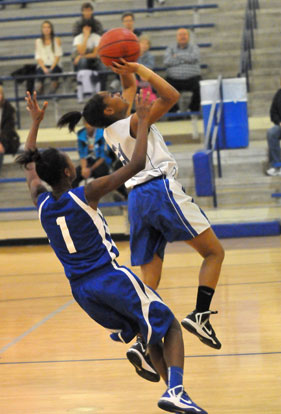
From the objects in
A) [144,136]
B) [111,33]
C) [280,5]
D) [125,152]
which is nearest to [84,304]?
[144,136]

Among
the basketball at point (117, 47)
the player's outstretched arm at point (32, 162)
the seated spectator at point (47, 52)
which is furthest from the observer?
the seated spectator at point (47, 52)

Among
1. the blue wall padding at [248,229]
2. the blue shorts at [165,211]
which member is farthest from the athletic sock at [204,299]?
the blue wall padding at [248,229]

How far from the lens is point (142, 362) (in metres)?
3.41

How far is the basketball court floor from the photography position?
351 cm

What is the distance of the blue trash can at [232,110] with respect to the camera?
10414 mm

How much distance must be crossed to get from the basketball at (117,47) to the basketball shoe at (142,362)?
1613 millimetres

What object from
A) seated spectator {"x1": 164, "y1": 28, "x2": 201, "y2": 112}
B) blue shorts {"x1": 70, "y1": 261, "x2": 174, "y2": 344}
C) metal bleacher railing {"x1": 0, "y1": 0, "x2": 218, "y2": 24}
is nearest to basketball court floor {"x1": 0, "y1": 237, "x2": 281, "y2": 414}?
blue shorts {"x1": 70, "y1": 261, "x2": 174, "y2": 344}

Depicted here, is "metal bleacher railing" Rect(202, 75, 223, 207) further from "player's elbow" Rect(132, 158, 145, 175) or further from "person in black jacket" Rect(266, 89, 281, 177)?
"player's elbow" Rect(132, 158, 145, 175)

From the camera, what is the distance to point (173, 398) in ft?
9.71

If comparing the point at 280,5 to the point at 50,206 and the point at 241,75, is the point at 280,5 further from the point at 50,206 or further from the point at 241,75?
the point at 50,206

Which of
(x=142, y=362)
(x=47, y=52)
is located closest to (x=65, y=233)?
(x=142, y=362)

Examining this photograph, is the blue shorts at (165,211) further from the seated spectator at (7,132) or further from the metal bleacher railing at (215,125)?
the seated spectator at (7,132)

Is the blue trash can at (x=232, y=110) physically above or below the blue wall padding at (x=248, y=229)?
above

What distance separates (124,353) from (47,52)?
8419mm
